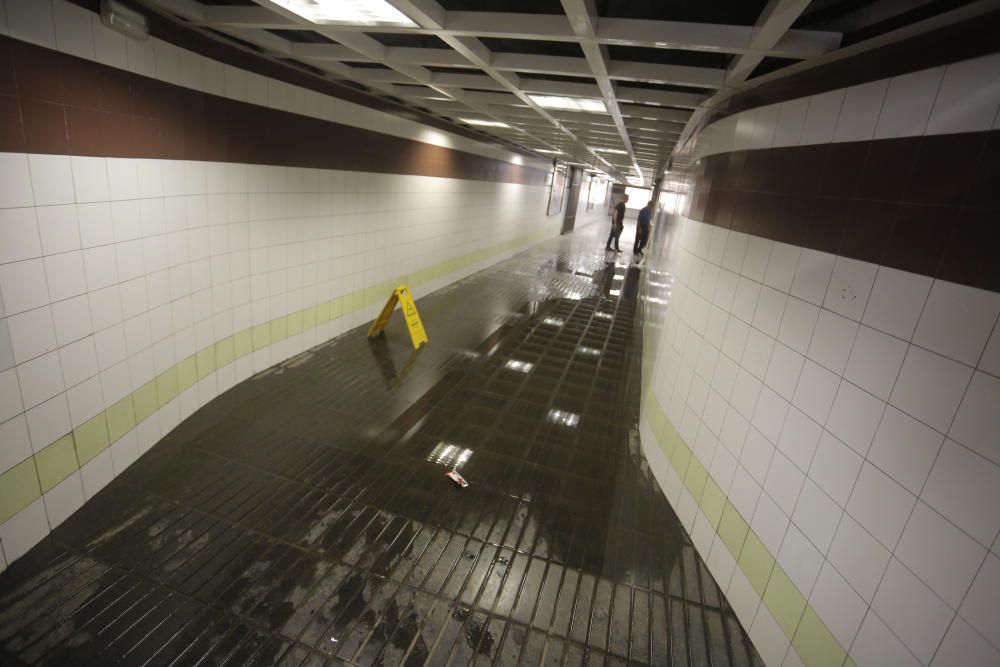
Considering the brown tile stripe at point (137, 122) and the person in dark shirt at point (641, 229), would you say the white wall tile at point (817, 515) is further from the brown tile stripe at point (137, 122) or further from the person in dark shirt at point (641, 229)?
the person in dark shirt at point (641, 229)

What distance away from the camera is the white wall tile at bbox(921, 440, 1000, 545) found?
1.48 meters

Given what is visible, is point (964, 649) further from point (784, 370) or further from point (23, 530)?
point (23, 530)

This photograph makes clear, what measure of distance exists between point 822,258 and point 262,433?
4.12m

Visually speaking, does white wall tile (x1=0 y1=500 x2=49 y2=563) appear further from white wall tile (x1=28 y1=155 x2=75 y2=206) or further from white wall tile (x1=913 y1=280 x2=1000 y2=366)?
white wall tile (x1=913 y1=280 x2=1000 y2=366)

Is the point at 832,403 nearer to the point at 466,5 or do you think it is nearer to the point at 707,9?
the point at 707,9

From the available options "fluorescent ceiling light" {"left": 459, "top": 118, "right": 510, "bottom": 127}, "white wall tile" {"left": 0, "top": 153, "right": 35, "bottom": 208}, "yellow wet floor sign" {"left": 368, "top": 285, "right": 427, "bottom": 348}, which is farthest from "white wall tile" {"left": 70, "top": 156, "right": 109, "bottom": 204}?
"fluorescent ceiling light" {"left": 459, "top": 118, "right": 510, "bottom": 127}

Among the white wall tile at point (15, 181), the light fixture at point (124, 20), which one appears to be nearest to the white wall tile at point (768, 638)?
the white wall tile at point (15, 181)

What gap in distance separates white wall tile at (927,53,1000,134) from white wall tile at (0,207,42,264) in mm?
4085

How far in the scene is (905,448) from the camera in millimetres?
1798

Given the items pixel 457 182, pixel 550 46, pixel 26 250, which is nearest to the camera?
pixel 26 250

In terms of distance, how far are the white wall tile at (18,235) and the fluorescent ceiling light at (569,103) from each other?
13.0 feet

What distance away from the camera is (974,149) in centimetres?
164

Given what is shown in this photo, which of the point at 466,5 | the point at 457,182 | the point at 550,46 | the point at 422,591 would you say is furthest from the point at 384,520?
the point at 457,182

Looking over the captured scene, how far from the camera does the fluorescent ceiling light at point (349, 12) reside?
8.88ft
